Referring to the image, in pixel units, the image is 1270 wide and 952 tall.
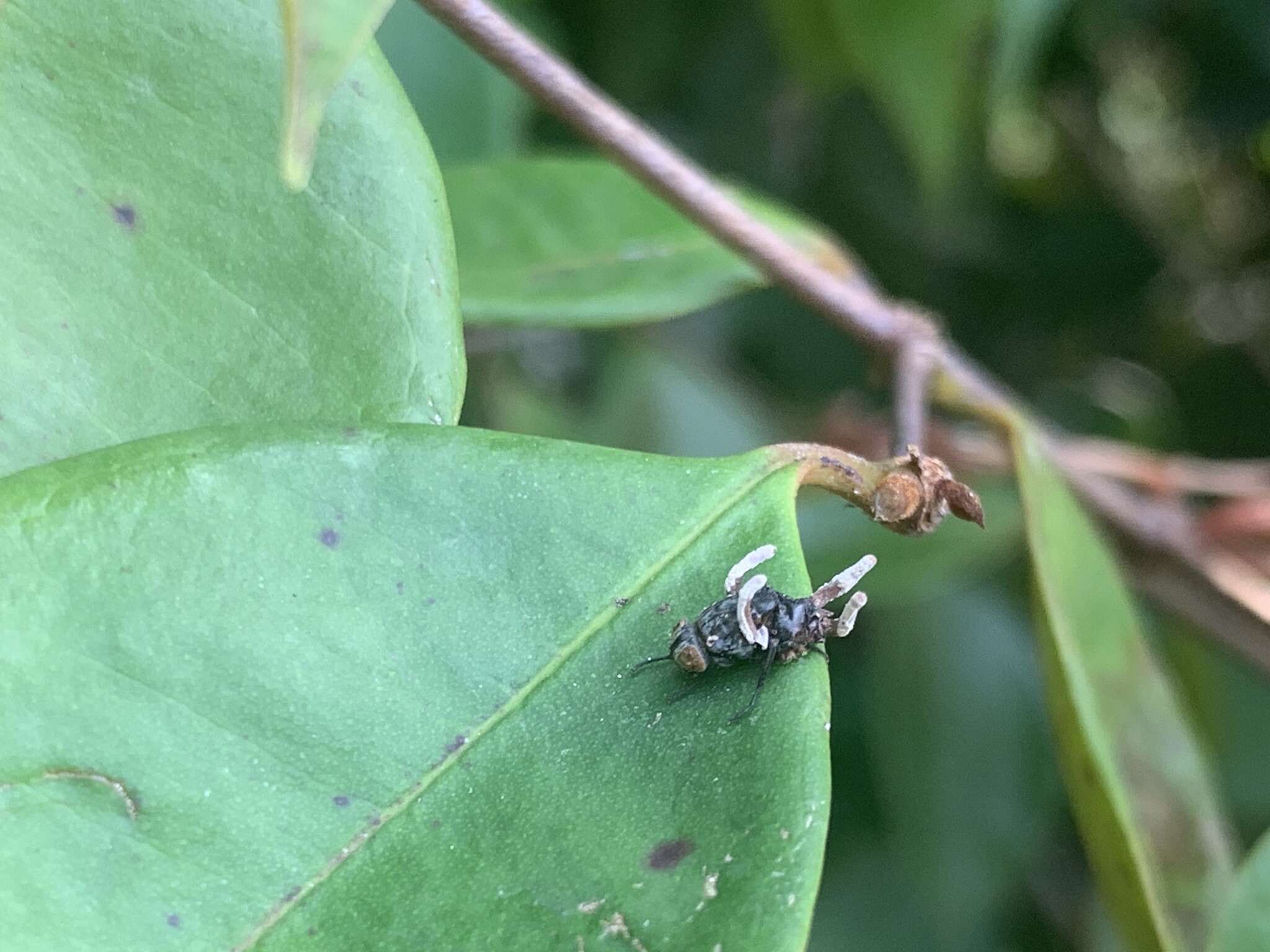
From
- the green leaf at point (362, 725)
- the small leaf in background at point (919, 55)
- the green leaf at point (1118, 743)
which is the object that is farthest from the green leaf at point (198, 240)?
the small leaf in background at point (919, 55)

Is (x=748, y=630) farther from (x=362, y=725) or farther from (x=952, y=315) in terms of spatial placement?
(x=952, y=315)

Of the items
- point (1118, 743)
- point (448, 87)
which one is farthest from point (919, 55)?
point (1118, 743)

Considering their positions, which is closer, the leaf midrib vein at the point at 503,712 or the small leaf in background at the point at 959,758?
the leaf midrib vein at the point at 503,712

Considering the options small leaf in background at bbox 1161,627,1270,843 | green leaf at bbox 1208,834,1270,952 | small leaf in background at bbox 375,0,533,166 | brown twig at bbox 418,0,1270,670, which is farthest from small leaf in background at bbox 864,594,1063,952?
green leaf at bbox 1208,834,1270,952

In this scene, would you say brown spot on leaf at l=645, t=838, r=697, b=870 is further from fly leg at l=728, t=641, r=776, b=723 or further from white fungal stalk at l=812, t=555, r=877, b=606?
white fungal stalk at l=812, t=555, r=877, b=606

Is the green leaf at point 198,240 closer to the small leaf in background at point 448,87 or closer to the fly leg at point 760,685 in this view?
the fly leg at point 760,685

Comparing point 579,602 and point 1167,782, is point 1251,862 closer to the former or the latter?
point 1167,782
